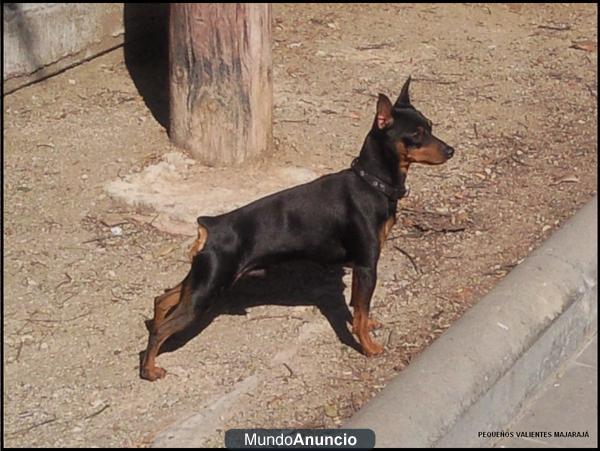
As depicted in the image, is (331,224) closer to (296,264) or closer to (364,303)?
(364,303)

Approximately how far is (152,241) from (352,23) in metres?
3.52

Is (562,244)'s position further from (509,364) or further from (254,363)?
(254,363)

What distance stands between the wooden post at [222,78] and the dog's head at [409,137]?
1585 mm

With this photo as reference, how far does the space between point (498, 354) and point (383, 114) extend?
1.02m

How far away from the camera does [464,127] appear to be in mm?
7234

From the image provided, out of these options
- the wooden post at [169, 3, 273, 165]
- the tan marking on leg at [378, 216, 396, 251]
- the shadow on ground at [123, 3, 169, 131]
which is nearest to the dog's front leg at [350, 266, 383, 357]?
the tan marking on leg at [378, 216, 396, 251]

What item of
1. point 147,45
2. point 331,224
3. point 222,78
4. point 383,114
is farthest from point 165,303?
point 147,45

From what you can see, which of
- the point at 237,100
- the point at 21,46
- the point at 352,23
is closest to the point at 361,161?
the point at 237,100

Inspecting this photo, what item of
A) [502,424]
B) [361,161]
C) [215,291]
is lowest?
[502,424]

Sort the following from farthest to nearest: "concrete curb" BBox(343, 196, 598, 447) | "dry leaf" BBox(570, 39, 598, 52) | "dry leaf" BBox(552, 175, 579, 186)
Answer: "dry leaf" BBox(570, 39, 598, 52), "dry leaf" BBox(552, 175, 579, 186), "concrete curb" BBox(343, 196, 598, 447)

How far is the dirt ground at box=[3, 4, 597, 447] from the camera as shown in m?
4.77

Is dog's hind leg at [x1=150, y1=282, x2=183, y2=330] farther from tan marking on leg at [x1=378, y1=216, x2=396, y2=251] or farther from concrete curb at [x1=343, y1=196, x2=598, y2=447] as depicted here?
concrete curb at [x1=343, y1=196, x2=598, y2=447]

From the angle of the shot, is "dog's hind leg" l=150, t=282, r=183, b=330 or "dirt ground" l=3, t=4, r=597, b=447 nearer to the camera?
"dirt ground" l=3, t=4, r=597, b=447

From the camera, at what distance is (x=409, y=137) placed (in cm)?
491
